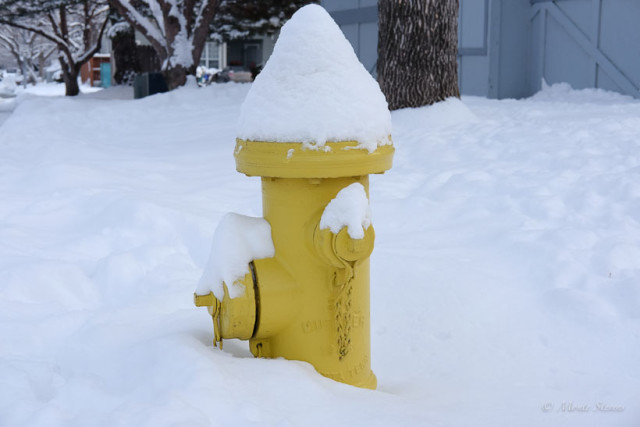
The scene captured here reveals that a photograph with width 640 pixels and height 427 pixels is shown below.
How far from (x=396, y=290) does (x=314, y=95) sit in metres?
1.23

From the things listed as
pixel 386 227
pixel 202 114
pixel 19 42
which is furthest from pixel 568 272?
pixel 19 42

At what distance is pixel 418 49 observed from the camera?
6.70m

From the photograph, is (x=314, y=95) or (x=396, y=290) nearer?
(x=314, y=95)

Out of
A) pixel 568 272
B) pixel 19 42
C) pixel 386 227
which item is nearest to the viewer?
pixel 568 272

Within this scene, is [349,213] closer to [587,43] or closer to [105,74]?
[587,43]

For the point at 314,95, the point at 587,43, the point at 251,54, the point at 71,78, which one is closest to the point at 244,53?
the point at 251,54

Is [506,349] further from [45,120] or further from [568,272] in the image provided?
[45,120]

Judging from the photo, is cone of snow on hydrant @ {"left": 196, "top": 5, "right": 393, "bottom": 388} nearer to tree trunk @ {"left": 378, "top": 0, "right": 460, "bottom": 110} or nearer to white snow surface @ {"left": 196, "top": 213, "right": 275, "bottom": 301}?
white snow surface @ {"left": 196, "top": 213, "right": 275, "bottom": 301}

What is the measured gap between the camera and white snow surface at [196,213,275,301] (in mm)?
2139

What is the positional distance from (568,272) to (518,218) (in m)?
0.79

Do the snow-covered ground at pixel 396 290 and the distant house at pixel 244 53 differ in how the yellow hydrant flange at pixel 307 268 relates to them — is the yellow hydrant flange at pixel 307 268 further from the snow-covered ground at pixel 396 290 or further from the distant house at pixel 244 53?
the distant house at pixel 244 53

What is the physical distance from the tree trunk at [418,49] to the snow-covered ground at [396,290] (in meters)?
0.87

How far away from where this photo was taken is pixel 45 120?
890cm

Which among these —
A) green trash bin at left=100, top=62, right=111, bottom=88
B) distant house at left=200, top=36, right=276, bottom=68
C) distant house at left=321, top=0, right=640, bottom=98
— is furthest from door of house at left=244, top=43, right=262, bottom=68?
distant house at left=321, top=0, right=640, bottom=98
